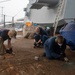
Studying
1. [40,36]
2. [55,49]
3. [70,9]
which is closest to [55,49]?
[55,49]

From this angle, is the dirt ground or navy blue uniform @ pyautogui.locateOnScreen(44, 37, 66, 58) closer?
the dirt ground

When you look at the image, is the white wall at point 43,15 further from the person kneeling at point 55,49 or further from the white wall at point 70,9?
the person kneeling at point 55,49

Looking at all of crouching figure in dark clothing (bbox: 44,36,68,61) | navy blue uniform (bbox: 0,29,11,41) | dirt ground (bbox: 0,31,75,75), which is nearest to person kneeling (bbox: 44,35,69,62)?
crouching figure in dark clothing (bbox: 44,36,68,61)

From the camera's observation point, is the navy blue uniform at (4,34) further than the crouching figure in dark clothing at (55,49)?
Yes

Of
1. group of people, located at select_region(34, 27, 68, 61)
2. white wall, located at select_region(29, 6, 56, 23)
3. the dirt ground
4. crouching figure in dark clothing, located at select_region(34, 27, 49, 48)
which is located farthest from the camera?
white wall, located at select_region(29, 6, 56, 23)

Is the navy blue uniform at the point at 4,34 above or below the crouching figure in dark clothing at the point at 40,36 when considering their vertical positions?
above

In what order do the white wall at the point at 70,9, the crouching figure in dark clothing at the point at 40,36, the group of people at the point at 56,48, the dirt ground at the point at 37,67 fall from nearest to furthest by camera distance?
the dirt ground at the point at 37,67, the group of people at the point at 56,48, the crouching figure in dark clothing at the point at 40,36, the white wall at the point at 70,9

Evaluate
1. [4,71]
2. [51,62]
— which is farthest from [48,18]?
[4,71]

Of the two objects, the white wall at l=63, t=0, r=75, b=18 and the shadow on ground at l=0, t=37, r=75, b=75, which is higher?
the white wall at l=63, t=0, r=75, b=18

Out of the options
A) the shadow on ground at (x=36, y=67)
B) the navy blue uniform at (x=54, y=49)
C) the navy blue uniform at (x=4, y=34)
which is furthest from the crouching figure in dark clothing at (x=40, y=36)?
the shadow on ground at (x=36, y=67)

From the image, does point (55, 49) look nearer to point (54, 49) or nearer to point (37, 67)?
point (54, 49)

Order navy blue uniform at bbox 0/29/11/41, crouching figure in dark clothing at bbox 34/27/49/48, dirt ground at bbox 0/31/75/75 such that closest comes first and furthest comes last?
dirt ground at bbox 0/31/75/75, navy blue uniform at bbox 0/29/11/41, crouching figure in dark clothing at bbox 34/27/49/48

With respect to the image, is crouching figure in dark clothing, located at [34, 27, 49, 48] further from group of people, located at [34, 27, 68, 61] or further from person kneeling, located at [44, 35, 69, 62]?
person kneeling, located at [44, 35, 69, 62]

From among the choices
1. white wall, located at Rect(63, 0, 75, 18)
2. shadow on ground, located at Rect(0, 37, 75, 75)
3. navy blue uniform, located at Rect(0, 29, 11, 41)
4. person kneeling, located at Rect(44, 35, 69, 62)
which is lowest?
shadow on ground, located at Rect(0, 37, 75, 75)
